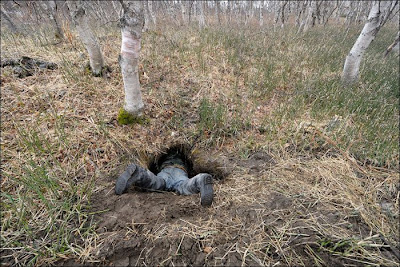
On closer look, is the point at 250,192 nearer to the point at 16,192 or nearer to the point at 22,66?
the point at 16,192

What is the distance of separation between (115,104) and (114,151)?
91 cm

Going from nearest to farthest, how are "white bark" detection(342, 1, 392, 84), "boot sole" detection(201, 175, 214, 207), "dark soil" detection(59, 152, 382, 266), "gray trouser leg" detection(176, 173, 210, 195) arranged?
1. "dark soil" detection(59, 152, 382, 266)
2. "boot sole" detection(201, 175, 214, 207)
3. "gray trouser leg" detection(176, 173, 210, 195)
4. "white bark" detection(342, 1, 392, 84)

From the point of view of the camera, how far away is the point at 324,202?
71.2 inches

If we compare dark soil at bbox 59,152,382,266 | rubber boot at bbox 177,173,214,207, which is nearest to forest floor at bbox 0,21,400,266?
dark soil at bbox 59,152,382,266

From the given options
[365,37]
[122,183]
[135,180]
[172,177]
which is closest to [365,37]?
[365,37]

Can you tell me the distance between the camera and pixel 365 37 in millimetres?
3693

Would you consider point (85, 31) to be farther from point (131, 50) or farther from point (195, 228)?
point (195, 228)

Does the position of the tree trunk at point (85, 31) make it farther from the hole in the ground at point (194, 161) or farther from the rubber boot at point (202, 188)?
the rubber boot at point (202, 188)

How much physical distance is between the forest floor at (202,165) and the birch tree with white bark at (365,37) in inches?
12.2

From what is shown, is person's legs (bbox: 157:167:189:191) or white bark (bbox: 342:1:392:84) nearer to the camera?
person's legs (bbox: 157:167:189:191)

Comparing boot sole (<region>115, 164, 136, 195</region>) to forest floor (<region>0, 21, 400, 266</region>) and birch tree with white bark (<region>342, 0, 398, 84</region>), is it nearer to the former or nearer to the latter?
forest floor (<region>0, 21, 400, 266</region>)

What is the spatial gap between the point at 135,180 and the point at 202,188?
71 centimetres

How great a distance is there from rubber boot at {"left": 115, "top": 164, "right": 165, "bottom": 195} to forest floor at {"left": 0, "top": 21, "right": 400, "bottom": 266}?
0.34 feet

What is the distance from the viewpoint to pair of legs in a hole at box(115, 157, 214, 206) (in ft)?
6.13
